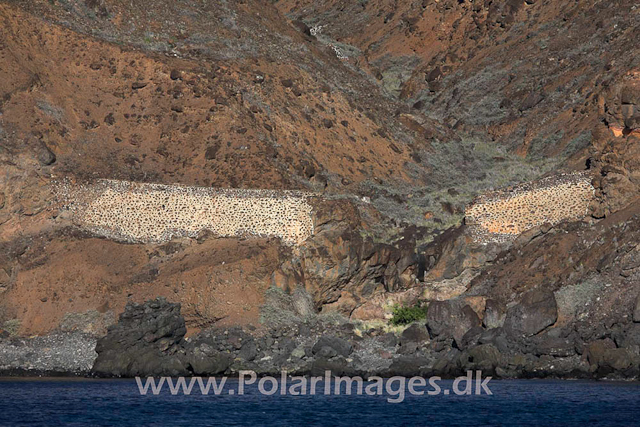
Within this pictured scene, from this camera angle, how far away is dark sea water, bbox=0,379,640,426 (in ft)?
188

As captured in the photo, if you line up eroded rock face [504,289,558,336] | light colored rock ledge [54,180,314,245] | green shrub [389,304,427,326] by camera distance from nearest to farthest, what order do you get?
eroded rock face [504,289,558,336] < green shrub [389,304,427,326] < light colored rock ledge [54,180,314,245]

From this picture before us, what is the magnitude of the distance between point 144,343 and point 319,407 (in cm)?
1041

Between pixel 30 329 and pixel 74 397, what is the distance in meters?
10.5

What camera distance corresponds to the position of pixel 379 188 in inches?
3282

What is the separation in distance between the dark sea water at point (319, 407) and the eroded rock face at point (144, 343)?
1.81 m

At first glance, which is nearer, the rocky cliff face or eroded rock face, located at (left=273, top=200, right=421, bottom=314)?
the rocky cliff face

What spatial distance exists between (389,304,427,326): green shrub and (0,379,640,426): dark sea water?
27.1 feet

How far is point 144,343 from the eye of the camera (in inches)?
2717

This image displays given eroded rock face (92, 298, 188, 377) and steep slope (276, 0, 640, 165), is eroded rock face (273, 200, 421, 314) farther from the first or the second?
steep slope (276, 0, 640, 165)

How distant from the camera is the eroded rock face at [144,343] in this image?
68.0m

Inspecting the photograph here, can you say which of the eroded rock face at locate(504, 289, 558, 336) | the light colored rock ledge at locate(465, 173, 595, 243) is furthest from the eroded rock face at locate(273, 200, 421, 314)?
the eroded rock face at locate(504, 289, 558, 336)

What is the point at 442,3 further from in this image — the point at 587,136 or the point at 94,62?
the point at 94,62

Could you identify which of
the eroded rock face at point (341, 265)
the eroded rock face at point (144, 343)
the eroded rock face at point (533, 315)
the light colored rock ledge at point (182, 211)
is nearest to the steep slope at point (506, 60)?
the eroded rock face at point (341, 265)

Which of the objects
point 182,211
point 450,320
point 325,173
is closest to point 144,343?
point 182,211
